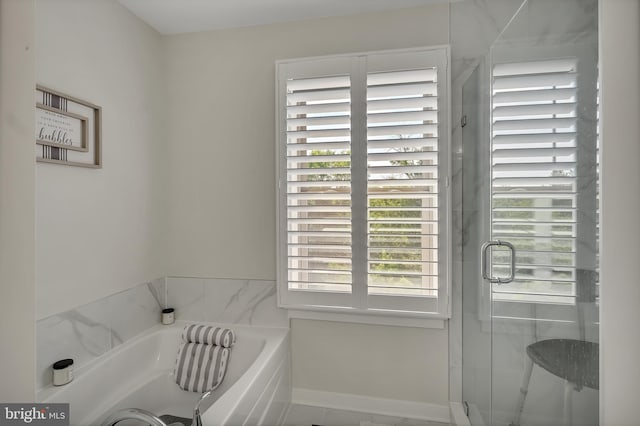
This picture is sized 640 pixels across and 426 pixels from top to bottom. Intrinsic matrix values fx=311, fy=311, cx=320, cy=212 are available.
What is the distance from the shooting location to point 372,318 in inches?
69.2

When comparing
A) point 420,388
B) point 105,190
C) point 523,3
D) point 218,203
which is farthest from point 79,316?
point 523,3

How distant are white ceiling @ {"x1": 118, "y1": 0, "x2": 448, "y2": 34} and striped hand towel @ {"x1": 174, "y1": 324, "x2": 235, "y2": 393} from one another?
70.9 inches

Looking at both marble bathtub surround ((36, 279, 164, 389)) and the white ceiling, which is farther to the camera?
the white ceiling

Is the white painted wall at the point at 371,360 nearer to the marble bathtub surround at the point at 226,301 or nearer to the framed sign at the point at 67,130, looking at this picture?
the marble bathtub surround at the point at 226,301

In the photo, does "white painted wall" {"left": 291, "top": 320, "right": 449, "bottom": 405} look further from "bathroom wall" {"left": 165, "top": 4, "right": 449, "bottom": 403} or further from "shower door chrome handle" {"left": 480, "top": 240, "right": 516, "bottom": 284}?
"shower door chrome handle" {"left": 480, "top": 240, "right": 516, "bottom": 284}

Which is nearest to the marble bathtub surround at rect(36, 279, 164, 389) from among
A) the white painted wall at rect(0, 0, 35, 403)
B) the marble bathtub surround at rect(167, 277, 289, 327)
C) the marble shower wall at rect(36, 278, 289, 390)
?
the marble shower wall at rect(36, 278, 289, 390)

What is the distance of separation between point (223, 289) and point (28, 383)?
171 cm

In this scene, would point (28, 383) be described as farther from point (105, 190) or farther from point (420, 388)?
point (420, 388)

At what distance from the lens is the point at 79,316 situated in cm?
144

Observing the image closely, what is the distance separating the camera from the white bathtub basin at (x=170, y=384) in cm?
126

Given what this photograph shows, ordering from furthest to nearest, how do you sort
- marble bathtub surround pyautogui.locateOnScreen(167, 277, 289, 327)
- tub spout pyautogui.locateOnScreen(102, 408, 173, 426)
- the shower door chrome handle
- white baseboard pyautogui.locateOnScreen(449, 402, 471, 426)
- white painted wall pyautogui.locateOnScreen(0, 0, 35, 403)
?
marble bathtub surround pyautogui.locateOnScreen(167, 277, 289, 327) → white baseboard pyautogui.locateOnScreen(449, 402, 471, 426) → the shower door chrome handle → tub spout pyautogui.locateOnScreen(102, 408, 173, 426) → white painted wall pyautogui.locateOnScreen(0, 0, 35, 403)

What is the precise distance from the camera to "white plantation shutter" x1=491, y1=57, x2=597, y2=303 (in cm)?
78

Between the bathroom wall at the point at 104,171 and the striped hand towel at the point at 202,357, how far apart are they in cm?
47

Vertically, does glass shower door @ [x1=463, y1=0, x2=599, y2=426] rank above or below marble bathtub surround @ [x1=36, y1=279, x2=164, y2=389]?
above
